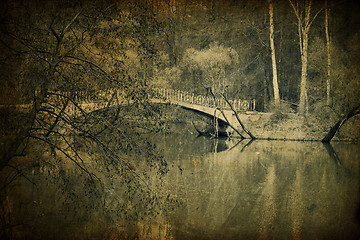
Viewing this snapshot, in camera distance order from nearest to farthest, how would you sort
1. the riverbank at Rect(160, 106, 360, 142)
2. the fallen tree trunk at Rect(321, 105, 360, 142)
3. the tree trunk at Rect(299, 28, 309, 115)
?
1. the fallen tree trunk at Rect(321, 105, 360, 142)
2. the riverbank at Rect(160, 106, 360, 142)
3. the tree trunk at Rect(299, 28, 309, 115)

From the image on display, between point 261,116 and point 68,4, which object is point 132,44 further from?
point 261,116

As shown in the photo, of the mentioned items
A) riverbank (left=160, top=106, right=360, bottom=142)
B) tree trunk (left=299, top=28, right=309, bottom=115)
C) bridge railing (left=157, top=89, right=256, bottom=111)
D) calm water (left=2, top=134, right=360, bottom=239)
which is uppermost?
tree trunk (left=299, top=28, right=309, bottom=115)

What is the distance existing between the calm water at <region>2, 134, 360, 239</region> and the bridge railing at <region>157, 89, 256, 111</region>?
39 centimetres

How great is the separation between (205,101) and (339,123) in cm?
121

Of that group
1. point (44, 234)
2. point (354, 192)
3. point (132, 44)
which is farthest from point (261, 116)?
point (44, 234)

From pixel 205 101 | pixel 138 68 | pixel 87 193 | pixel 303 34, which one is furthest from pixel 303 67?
pixel 87 193

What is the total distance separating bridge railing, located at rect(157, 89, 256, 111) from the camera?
246 centimetres

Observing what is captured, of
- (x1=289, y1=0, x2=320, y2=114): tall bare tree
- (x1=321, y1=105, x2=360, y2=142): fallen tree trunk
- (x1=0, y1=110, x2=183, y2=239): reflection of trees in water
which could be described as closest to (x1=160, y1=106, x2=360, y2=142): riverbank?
(x1=321, y1=105, x2=360, y2=142): fallen tree trunk

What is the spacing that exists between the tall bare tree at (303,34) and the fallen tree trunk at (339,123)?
30 centimetres

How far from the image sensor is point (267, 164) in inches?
102

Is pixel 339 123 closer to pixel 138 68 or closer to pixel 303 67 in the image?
pixel 303 67

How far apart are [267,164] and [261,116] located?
55cm

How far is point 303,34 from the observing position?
247cm

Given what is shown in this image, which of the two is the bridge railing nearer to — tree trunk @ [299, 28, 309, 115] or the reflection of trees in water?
tree trunk @ [299, 28, 309, 115]
